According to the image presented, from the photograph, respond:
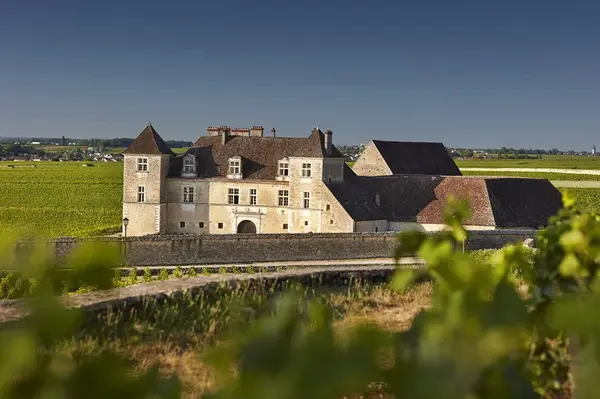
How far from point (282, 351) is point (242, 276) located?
9.66 meters

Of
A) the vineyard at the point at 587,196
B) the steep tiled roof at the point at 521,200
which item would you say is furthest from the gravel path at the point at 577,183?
the steep tiled roof at the point at 521,200

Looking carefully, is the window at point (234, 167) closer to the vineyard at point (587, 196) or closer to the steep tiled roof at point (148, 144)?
the steep tiled roof at point (148, 144)

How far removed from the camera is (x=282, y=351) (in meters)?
1.38

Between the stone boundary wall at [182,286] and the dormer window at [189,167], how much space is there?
2971 cm

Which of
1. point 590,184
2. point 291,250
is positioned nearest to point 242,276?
point 291,250

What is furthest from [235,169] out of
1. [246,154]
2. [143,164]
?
[143,164]

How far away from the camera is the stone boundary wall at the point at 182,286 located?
8.62m

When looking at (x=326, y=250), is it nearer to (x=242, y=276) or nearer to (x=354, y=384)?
(x=242, y=276)

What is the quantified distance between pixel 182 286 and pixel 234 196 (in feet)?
103

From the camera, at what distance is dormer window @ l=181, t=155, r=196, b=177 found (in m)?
41.8

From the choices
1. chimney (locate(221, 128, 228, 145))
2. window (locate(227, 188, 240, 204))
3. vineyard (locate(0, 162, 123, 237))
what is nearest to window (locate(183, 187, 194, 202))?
window (locate(227, 188, 240, 204))

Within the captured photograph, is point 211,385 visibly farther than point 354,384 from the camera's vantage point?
Yes

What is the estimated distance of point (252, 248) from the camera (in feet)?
102

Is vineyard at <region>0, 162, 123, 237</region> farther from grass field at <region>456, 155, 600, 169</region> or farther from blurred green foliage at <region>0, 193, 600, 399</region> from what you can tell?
grass field at <region>456, 155, 600, 169</region>
